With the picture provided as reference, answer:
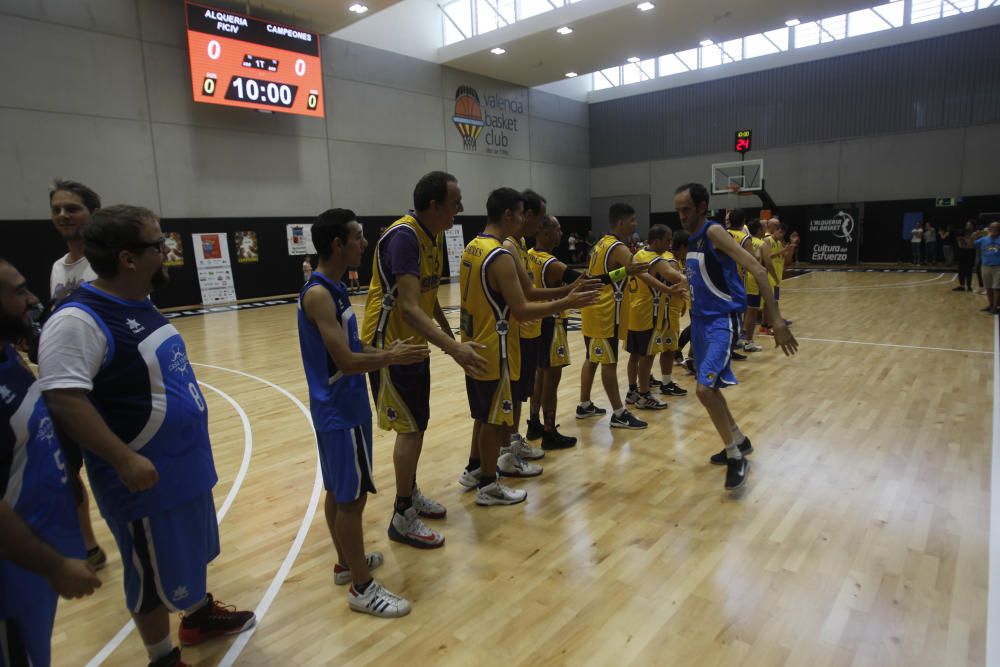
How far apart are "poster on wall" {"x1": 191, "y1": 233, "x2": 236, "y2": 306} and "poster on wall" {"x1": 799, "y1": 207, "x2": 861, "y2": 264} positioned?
18935 mm

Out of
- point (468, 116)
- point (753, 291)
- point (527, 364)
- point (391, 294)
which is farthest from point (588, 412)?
point (468, 116)

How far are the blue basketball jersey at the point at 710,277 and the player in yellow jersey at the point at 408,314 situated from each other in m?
1.72

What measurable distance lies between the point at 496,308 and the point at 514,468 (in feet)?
4.53

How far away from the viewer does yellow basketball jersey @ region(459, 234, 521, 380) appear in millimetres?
3234

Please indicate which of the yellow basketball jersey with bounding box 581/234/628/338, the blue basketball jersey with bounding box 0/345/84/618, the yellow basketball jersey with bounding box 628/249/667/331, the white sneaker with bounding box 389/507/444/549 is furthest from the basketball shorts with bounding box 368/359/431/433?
the yellow basketball jersey with bounding box 628/249/667/331

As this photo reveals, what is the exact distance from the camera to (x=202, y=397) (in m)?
1.94

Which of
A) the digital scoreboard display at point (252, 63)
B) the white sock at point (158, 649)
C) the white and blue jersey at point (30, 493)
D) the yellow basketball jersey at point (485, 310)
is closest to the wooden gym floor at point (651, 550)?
the white sock at point (158, 649)

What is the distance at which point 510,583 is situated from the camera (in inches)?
112

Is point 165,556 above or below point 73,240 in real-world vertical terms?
below

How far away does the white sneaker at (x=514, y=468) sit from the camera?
4129mm

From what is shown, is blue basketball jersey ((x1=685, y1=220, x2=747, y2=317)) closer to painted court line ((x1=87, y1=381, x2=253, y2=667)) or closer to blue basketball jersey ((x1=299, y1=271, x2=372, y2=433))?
blue basketball jersey ((x1=299, y1=271, x2=372, y2=433))

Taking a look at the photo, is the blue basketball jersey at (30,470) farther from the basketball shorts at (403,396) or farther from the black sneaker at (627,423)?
the black sneaker at (627,423)

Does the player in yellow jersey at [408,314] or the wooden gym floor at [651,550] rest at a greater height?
the player in yellow jersey at [408,314]

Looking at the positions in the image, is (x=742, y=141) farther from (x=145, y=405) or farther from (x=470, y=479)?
(x=145, y=405)
